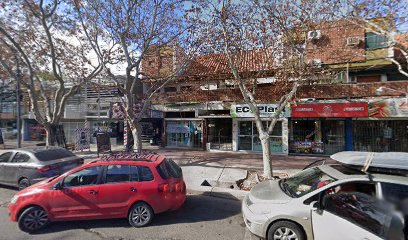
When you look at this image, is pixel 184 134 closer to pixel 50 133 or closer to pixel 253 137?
pixel 253 137

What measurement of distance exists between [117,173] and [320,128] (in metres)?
12.6

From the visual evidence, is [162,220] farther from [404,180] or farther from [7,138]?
[7,138]

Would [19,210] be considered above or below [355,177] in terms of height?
below

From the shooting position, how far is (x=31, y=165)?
673 centimetres

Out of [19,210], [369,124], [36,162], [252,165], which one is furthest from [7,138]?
[369,124]

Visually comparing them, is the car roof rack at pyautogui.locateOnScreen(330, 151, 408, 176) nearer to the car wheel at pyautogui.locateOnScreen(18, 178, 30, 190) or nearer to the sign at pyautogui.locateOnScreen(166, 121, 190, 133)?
the car wheel at pyautogui.locateOnScreen(18, 178, 30, 190)

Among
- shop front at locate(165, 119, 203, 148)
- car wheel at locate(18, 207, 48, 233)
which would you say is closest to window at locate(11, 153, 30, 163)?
car wheel at locate(18, 207, 48, 233)

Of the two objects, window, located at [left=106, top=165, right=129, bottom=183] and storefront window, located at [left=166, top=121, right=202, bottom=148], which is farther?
storefront window, located at [left=166, top=121, right=202, bottom=148]

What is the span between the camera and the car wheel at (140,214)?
15.1ft

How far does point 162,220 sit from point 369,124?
1334 centimetres

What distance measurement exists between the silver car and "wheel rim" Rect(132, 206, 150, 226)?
2.17m

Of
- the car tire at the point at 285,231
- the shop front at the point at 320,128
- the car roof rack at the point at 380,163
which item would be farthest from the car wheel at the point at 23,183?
the shop front at the point at 320,128

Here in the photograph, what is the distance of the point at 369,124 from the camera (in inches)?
491

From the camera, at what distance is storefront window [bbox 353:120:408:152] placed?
39.4 feet
